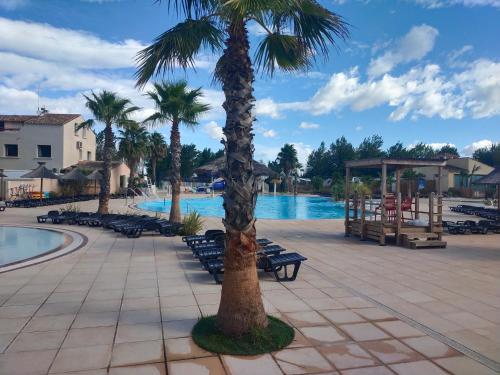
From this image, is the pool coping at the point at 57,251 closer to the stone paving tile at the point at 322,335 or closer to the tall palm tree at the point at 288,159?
the stone paving tile at the point at 322,335

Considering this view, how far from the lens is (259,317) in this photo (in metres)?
4.29

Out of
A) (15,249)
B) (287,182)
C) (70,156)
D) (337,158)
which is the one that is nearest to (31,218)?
(15,249)

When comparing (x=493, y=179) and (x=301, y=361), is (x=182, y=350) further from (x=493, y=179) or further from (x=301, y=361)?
(x=493, y=179)

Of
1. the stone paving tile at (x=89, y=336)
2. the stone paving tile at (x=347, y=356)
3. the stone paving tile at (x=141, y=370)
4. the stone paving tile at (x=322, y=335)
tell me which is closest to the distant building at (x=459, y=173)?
the stone paving tile at (x=322, y=335)

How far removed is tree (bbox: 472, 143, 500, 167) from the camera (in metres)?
57.2

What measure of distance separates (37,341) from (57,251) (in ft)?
19.9

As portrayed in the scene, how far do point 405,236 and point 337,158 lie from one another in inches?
1875

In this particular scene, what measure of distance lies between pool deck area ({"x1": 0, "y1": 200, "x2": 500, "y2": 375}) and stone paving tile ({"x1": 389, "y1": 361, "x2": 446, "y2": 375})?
0.4 inches

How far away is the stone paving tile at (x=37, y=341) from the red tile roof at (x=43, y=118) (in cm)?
3529

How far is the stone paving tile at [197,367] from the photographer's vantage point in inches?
141

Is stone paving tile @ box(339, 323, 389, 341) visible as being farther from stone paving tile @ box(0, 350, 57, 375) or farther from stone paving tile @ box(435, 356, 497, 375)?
stone paving tile @ box(0, 350, 57, 375)

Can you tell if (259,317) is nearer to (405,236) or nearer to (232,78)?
(232,78)

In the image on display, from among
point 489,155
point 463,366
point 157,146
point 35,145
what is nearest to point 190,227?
point 463,366

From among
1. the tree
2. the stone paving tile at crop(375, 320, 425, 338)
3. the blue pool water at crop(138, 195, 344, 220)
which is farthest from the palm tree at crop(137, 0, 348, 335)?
the tree
